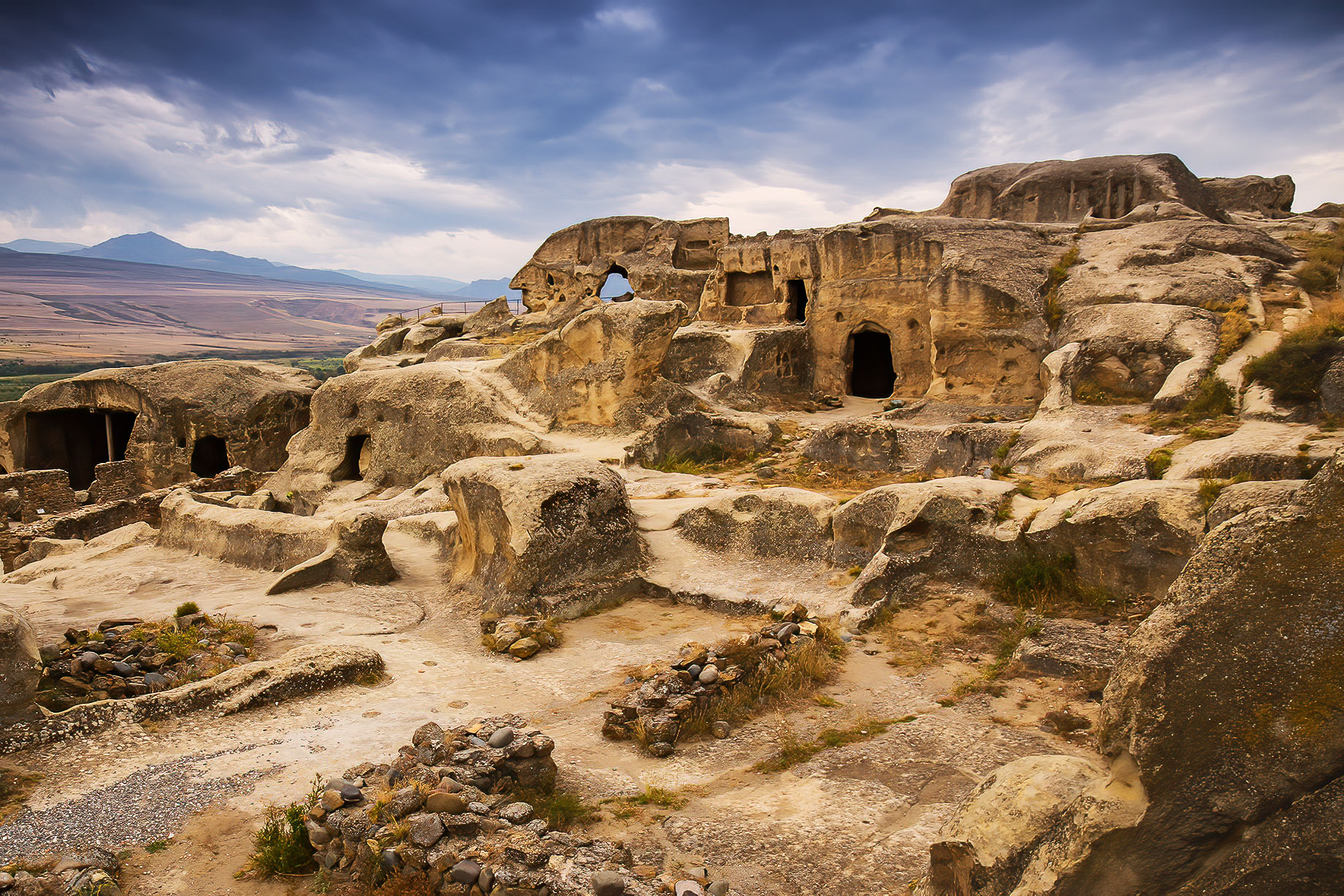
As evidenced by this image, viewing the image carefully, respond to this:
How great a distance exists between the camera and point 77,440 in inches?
800

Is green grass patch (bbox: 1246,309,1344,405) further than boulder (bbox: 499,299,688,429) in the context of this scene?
No

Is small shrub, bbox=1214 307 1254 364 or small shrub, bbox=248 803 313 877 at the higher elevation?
small shrub, bbox=1214 307 1254 364

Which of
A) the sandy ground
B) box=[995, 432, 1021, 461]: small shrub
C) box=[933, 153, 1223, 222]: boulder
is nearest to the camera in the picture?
the sandy ground

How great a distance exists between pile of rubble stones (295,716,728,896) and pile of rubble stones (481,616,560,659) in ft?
6.99

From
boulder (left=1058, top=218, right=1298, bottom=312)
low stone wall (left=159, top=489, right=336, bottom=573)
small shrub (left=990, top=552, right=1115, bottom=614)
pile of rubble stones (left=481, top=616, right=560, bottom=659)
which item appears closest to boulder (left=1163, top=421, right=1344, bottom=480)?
small shrub (left=990, top=552, right=1115, bottom=614)

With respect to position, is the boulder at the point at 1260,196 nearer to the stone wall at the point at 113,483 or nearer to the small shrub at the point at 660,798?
the small shrub at the point at 660,798

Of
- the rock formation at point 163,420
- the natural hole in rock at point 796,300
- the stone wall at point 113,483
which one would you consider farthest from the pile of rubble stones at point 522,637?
the natural hole in rock at point 796,300

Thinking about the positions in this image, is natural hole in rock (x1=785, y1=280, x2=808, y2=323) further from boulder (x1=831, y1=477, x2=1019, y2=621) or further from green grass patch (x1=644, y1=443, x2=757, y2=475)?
boulder (x1=831, y1=477, x2=1019, y2=621)

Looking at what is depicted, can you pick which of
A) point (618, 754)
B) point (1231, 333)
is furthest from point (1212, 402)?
point (618, 754)

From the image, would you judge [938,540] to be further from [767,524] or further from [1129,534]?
[767,524]

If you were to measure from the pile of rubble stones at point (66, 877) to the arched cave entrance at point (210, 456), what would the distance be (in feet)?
55.1

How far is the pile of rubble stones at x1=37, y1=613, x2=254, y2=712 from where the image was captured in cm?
632

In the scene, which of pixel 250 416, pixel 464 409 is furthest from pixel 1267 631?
pixel 250 416

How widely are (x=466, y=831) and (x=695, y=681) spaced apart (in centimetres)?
207
